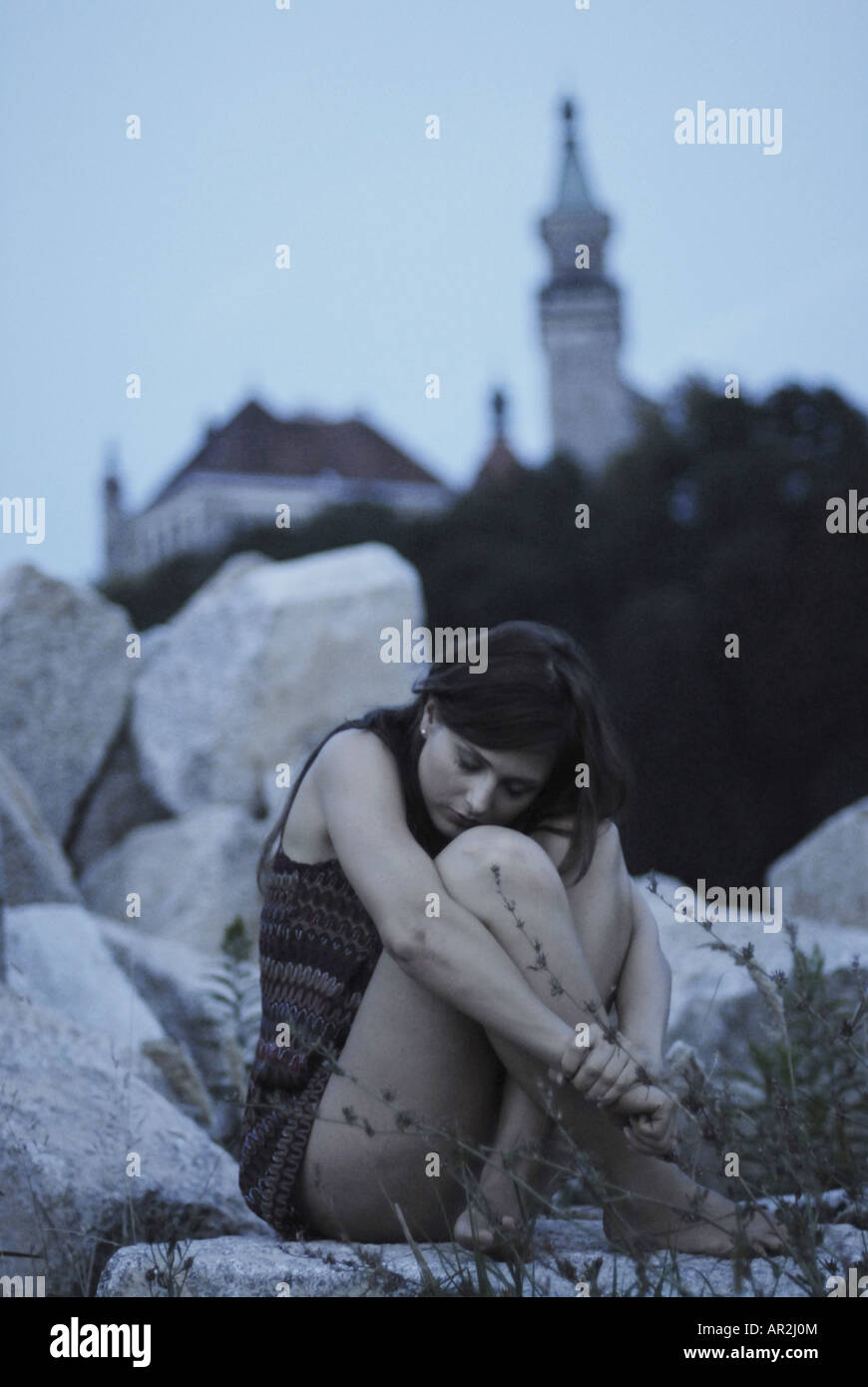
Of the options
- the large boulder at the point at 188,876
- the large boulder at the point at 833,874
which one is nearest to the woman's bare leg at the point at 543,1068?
the large boulder at the point at 833,874

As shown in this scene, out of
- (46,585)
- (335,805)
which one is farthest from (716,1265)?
(46,585)

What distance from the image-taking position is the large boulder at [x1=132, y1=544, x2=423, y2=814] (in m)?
7.83

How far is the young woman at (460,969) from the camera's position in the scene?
2.32 metres

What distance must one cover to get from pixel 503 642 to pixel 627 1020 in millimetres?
621

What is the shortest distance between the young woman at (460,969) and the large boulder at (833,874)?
4030mm

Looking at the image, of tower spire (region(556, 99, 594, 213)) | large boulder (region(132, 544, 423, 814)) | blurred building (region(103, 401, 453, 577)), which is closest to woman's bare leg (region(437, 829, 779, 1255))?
large boulder (region(132, 544, 423, 814))

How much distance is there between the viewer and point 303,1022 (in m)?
2.58

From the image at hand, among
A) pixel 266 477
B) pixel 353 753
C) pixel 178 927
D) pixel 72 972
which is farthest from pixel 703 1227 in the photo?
pixel 266 477

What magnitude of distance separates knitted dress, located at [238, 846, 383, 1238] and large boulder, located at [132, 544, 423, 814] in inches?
197

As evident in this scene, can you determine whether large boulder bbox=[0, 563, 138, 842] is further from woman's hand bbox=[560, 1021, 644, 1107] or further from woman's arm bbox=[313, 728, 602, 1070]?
woman's hand bbox=[560, 1021, 644, 1107]

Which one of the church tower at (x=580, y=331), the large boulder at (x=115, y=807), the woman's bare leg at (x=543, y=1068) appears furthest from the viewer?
the church tower at (x=580, y=331)

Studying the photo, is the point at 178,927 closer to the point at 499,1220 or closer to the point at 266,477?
the point at 499,1220

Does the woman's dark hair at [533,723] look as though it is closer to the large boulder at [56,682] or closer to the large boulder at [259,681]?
the large boulder at [56,682]
